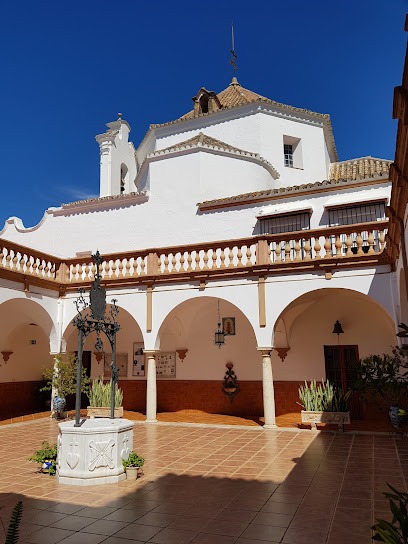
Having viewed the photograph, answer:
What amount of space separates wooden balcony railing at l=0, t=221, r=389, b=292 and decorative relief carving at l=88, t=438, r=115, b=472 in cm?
663

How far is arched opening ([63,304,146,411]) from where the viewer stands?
627 inches

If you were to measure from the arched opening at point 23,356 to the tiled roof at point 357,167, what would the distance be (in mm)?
11076

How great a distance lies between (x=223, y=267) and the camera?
41.5 feet

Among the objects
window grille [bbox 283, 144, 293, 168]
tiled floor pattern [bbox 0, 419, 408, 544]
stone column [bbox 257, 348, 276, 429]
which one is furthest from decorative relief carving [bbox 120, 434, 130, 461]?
window grille [bbox 283, 144, 293, 168]

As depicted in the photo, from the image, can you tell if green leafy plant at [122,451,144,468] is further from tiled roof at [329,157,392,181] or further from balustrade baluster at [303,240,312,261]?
tiled roof at [329,157,392,181]

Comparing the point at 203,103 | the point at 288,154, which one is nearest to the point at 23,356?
the point at 203,103

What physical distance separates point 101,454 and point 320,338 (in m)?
8.87

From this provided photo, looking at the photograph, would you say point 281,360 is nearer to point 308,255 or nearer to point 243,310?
point 243,310

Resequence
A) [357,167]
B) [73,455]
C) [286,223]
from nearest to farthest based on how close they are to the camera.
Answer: [73,455], [286,223], [357,167]

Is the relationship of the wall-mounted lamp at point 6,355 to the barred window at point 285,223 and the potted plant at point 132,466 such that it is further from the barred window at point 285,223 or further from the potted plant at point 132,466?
the potted plant at point 132,466

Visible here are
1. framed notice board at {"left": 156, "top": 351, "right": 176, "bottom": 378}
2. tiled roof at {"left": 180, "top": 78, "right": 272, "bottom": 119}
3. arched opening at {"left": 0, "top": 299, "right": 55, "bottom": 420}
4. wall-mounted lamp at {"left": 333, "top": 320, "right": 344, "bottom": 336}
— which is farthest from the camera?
tiled roof at {"left": 180, "top": 78, "right": 272, "bottom": 119}

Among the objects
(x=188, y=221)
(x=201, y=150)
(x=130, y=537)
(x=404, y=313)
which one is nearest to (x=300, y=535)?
(x=130, y=537)

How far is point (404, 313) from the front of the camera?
1003cm

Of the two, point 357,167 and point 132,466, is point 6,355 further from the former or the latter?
point 357,167
